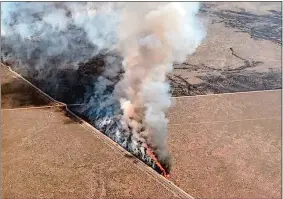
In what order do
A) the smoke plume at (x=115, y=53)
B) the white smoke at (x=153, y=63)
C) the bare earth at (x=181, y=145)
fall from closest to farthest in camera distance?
the bare earth at (x=181, y=145) → the white smoke at (x=153, y=63) → the smoke plume at (x=115, y=53)

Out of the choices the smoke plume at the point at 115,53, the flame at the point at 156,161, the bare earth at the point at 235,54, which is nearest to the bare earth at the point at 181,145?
the bare earth at the point at 235,54

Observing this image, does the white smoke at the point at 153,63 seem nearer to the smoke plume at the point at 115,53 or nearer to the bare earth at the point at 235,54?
the smoke plume at the point at 115,53

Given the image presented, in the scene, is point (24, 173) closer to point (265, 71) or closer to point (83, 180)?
point (83, 180)

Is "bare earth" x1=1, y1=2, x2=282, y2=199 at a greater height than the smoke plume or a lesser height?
lesser

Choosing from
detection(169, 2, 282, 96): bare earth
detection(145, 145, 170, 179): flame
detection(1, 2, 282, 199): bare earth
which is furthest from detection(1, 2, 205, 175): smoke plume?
detection(169, 2, 282, 96): bare earth

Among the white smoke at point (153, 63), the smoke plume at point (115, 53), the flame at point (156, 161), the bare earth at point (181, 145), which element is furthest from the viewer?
the smoke plume at point (115, 53)

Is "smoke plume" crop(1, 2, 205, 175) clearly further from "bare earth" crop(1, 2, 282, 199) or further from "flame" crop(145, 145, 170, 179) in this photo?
"bare earth" crop(1, 2, 282, 199)

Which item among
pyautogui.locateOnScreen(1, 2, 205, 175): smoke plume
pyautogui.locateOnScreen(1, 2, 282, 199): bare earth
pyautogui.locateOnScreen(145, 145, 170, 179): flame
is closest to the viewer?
pyautogui.locateOnScreen(1, 2, 282, 199): bare earth

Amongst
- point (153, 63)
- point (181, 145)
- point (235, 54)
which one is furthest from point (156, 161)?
point (235, 54)

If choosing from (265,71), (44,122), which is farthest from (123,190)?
(265,71)
